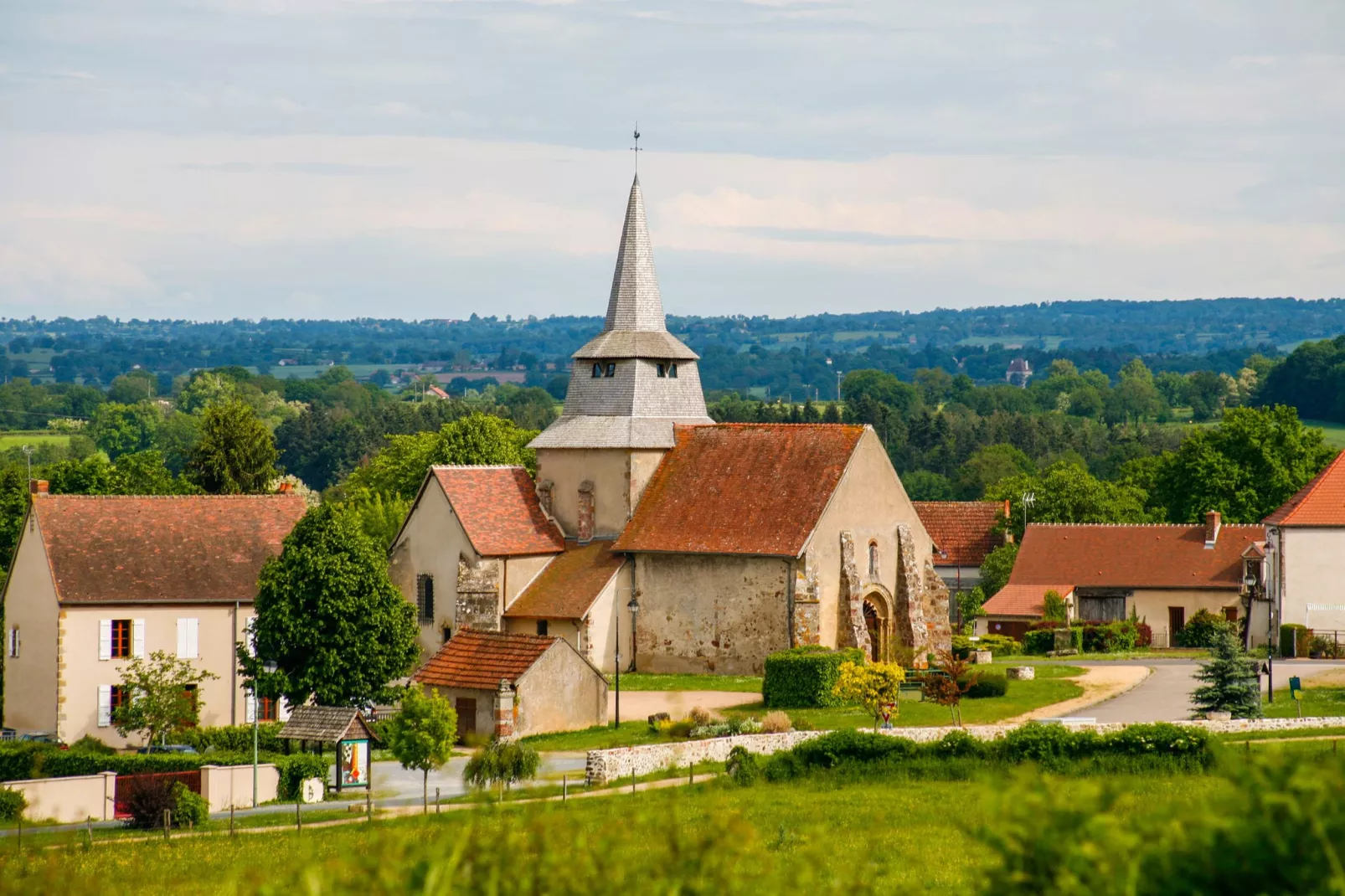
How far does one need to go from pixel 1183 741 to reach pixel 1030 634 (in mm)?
31059

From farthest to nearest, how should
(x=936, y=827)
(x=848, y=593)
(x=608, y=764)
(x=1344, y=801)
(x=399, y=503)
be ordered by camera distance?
(x=399, y=503) → (x=848, y=593) → (x=608, y=764) → (x=936, y=827) → (x=1344, y=801)

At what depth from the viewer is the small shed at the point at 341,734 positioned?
38.2 meters

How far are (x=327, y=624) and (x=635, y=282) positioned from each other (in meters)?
19.4

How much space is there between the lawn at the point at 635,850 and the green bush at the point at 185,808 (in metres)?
3.76

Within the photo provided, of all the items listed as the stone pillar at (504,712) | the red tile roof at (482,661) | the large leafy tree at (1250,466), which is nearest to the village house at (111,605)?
the red tile roof at (482,661)

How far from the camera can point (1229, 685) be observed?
129 feet

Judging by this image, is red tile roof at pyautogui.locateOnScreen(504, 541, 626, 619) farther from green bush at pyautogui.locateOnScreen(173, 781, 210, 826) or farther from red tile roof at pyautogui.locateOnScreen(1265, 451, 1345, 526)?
red tile roof at pyautogui.locateOnScreen(1265, 451, 1345, 526)

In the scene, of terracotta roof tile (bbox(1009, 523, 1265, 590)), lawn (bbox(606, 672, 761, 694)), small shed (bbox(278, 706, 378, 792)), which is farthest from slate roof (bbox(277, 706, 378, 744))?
terracotta roof tile (bbox(1009, 523, 1265, 590))

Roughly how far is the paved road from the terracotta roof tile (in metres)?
11.1

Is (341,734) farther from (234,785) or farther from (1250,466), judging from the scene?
(1250,466)

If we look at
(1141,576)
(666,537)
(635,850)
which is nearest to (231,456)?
(666,537)

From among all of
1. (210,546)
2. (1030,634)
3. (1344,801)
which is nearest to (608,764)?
(210,546)

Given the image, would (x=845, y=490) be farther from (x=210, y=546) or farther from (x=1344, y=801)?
(x=1344, y=801)

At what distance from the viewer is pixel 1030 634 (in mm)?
62875
